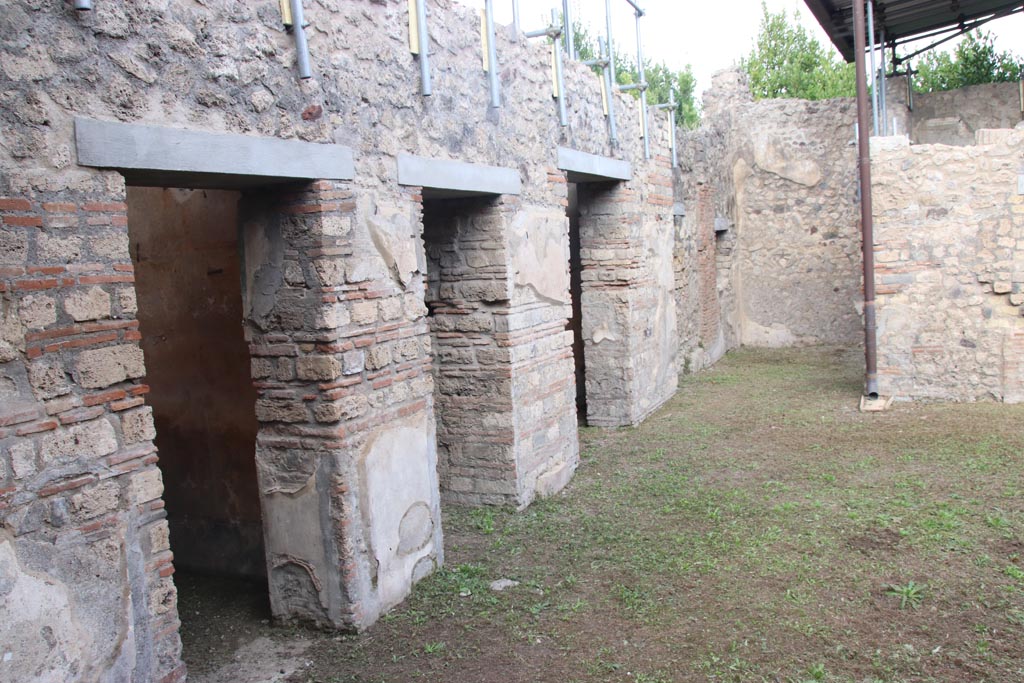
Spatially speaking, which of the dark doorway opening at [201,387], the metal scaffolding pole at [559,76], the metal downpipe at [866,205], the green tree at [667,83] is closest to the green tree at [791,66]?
the green tree at [667,83]

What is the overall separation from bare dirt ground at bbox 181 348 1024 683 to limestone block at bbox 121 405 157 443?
1.32 metres

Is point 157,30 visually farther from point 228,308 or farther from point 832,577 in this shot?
point 832,577

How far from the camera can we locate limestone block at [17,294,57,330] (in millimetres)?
2971

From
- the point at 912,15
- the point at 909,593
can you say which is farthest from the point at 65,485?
the point at 912,15

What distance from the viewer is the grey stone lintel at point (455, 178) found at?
4812 millimetres

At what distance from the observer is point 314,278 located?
421 centimetres

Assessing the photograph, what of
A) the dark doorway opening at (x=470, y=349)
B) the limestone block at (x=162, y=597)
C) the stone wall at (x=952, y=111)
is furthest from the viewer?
the stone wall at (x=952, y=111)

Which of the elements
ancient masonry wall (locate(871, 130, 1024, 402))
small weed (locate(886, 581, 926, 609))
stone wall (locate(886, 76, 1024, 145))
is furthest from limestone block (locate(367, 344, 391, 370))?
stone wall (locate(886, 76, 1024, 145))

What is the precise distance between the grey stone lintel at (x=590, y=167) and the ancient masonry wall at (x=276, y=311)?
19 centimetres

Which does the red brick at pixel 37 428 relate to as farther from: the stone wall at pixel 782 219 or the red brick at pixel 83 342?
the stone wall at pixel 782 219

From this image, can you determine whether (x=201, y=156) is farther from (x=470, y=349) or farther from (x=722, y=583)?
(x=722, y=583)

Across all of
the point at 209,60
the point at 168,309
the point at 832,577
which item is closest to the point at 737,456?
the point at 832,577

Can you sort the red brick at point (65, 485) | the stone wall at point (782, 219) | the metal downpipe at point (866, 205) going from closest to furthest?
1. the red brick at point (65, 485)
2. the metal downpipe at point (866, 205)
3. the stone wall at point (782, 219)

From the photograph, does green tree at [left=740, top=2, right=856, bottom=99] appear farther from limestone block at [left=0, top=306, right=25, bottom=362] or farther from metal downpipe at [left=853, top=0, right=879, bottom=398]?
limestone block at [left=0, top=306, right=25, bottom=362]
